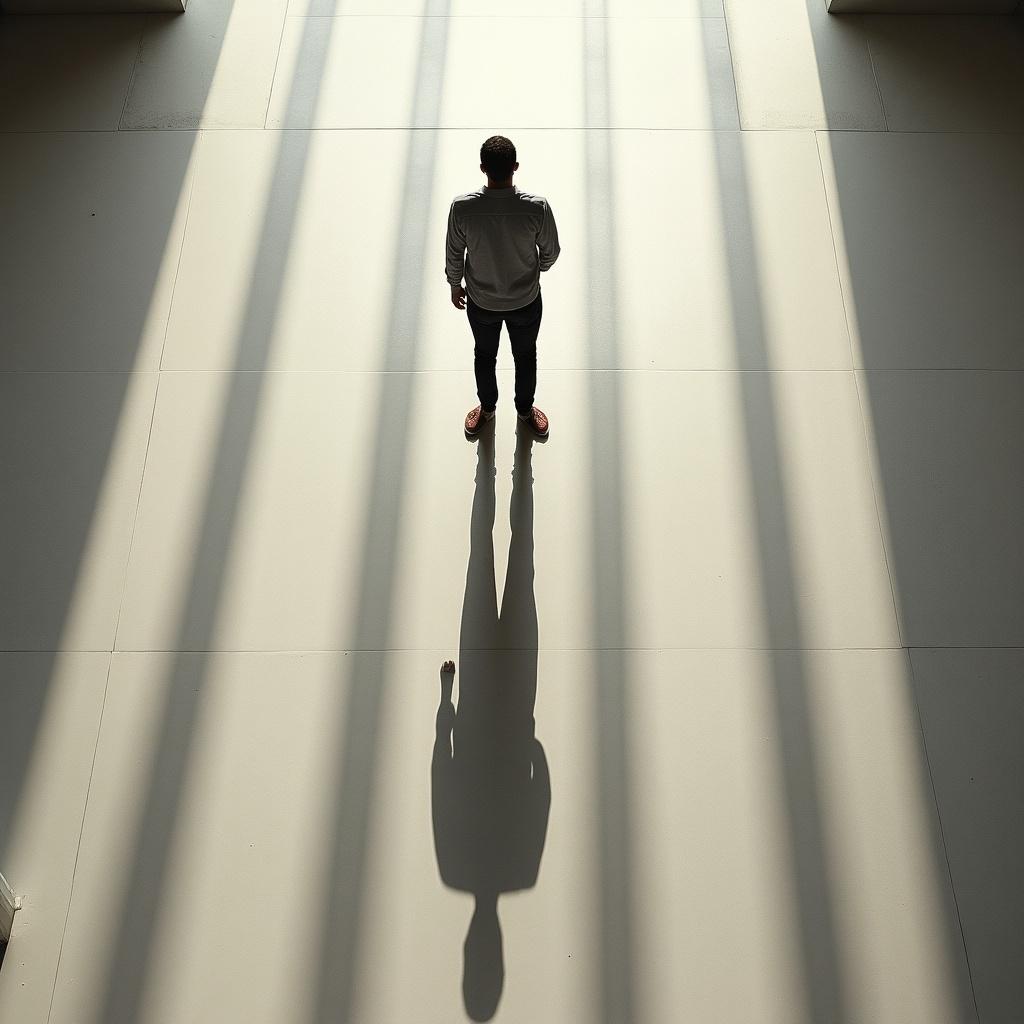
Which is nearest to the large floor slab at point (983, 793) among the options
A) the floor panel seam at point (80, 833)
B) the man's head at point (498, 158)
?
the man's head at point (498, 158)

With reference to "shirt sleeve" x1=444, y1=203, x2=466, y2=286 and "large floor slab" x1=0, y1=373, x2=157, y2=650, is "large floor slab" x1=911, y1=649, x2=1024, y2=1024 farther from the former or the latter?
"large floor slab" x1=0, y1=373, x2=157, y2=650

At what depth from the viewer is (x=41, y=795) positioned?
2.80 meters

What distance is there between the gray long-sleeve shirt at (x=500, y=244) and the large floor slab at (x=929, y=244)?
4.76 feet

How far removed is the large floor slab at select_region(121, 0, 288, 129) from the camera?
14.7 ft

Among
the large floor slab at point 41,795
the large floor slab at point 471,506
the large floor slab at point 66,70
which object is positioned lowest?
the large floor slab at point 41,795

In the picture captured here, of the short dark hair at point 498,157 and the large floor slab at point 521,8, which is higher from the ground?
the large floor slab at point 521,8

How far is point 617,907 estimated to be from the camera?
8.65 feet

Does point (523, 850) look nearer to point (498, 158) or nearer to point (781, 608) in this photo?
point (781, 608)

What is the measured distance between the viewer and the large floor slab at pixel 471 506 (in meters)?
3.10

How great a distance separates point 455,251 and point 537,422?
2.62 ft

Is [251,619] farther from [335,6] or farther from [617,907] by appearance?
[335,6]

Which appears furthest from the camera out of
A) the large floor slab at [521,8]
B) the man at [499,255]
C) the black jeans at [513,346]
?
the large floor slab at [521,8]

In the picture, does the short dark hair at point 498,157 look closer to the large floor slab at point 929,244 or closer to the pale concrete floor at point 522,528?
the pale concrete floor at point 522,528

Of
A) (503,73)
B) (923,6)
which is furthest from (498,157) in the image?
(923,6)
